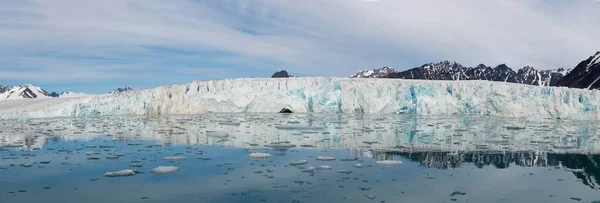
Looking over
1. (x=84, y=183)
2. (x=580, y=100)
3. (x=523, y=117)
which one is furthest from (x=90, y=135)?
(x=580, y=100)

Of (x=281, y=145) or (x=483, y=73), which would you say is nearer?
(x=281, y=145)

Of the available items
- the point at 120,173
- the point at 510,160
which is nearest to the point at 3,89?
the point at 120,173

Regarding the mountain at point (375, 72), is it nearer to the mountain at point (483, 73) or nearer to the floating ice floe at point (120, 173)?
the mountain at point (483, 73)

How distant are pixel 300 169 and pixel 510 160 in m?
4.91

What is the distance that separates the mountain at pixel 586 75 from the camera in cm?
6053

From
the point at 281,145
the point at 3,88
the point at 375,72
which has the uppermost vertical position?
the point at 375,72

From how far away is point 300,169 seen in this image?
8.76 metres

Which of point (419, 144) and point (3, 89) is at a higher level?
point (3, 89)

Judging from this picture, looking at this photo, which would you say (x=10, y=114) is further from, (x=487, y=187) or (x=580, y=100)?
(x=580, y=100)

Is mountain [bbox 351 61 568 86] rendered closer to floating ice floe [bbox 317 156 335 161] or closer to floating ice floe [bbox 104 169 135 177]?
floating ice floe [bbox 317 156 335 161]

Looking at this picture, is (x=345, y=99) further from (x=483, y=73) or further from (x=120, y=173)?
(x=483, y=73)

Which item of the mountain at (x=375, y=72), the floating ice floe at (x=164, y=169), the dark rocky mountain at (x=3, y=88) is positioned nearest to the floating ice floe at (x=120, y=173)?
the floating ice floe at (x=164, y=169)

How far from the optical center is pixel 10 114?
26.2 meters

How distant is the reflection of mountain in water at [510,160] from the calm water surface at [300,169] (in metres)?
0.02
